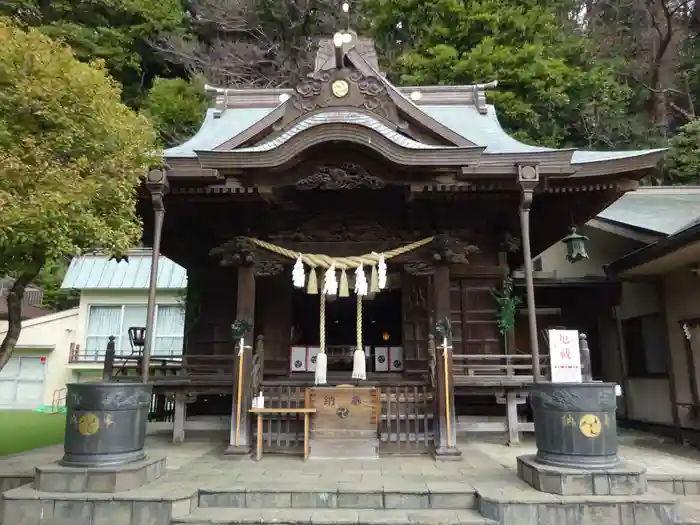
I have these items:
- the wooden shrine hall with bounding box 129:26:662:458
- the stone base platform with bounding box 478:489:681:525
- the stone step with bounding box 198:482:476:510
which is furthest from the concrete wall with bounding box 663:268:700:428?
the stone step with bounding box 198:482:476:510

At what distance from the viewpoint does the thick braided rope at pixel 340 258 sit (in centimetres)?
816

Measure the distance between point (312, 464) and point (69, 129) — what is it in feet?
16.8

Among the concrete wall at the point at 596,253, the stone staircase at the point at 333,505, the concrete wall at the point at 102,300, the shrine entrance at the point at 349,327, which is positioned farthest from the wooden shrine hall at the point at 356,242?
the concrete wall at the point at 102,300

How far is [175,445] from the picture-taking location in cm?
851

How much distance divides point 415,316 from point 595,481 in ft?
16.0

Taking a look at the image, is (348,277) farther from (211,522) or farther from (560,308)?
(560,308)

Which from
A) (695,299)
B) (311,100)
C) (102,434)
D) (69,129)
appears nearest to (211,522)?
(102,434)

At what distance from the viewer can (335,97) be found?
827 cm

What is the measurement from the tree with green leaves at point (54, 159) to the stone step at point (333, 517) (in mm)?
3243

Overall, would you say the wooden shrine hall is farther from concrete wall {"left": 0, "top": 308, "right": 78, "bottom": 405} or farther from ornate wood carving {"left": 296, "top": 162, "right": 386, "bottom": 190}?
concrete wall {"left": 0, "top": 308, "right": 78, "bottom": 405}

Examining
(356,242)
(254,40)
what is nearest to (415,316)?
(356,242)

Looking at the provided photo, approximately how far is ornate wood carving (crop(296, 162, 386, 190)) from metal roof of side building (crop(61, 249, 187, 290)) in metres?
14.8

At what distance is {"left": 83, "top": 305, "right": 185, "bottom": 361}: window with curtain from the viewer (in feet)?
70.9

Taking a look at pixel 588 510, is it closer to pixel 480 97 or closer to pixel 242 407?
pixel 242 407
